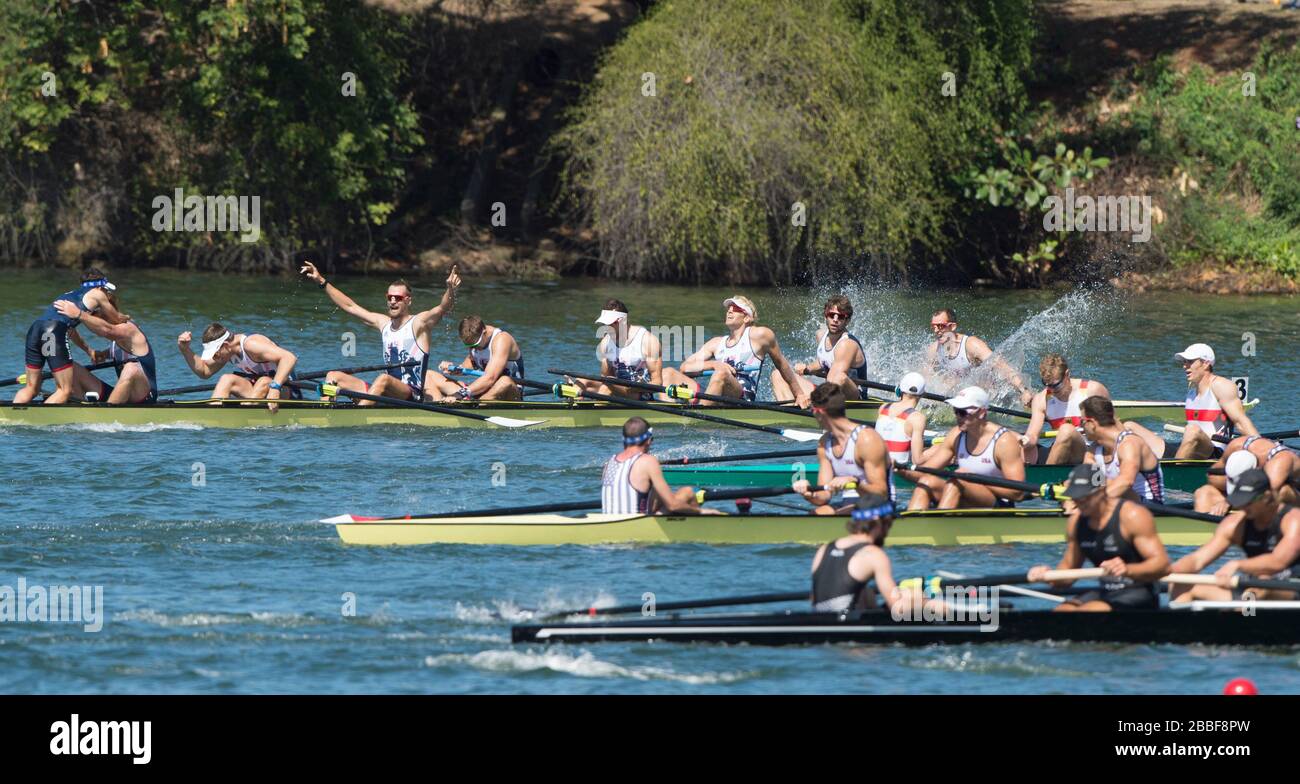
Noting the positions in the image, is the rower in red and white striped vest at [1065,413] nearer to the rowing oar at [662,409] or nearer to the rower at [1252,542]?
the rowing oar at [662,409]

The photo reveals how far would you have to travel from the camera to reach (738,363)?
23484mm

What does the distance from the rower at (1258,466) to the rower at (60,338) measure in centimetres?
1261

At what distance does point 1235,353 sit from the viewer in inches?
1195

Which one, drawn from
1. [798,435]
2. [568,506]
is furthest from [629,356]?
[568,506]

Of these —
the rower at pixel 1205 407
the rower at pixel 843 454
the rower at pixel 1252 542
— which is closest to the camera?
the rower at pixel 1252 542

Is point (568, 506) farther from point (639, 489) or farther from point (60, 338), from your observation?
point (60, 338)

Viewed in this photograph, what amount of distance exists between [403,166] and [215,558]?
28155 mm

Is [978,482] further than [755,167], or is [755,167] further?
[755,167]

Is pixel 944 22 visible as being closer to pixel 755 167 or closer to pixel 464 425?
pixel 755 167

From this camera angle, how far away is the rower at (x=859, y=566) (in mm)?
12922

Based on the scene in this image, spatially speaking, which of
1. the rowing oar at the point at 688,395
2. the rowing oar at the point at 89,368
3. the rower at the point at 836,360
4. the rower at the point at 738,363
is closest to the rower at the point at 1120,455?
the rowing oar at the point at 688,395

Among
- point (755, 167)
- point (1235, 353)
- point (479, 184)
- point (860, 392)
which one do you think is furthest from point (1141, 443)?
point (479, 184)

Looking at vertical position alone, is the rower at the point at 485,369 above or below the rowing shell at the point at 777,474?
above
